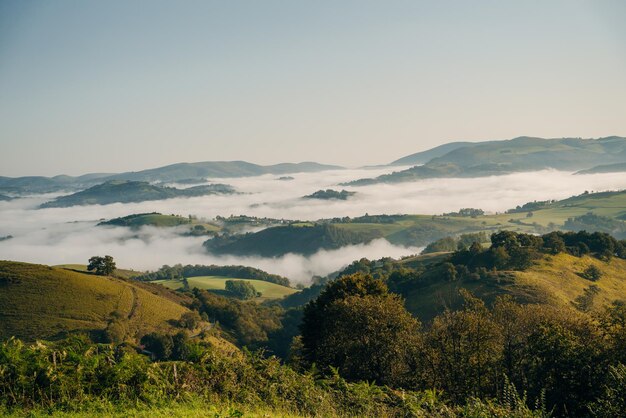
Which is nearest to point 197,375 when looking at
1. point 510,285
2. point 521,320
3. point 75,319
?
point 521,320

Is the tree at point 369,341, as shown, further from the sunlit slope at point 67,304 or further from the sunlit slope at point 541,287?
the sunlit slope at point 67,304

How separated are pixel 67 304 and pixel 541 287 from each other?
97629 mm

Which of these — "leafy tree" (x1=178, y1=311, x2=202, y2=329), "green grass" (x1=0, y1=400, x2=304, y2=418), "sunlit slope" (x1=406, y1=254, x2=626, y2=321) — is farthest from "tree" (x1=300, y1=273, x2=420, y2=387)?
"leafy tree" (x1=178, y1=311, x2=202, y2=329)

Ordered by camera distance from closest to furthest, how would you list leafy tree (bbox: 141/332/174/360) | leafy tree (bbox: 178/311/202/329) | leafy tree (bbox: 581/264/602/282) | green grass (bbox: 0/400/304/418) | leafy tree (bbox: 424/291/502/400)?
green grass (bbox: 0/400/304/418)
leafy tree (bbox: 424/291/502/400)
leafy tree (bbox: 141/332/174/360)
leafy tree (bbox: 581/264/602/282)
leafy tree (bbox: 178/311/202/329)

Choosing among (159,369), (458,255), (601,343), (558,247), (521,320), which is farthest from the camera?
(458,255)

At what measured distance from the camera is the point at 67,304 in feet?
349

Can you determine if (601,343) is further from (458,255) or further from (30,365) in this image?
(458,255)

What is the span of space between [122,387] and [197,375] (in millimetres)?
2930

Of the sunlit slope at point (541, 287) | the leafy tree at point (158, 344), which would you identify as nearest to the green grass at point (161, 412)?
the sunlit slope at point (541, 287)

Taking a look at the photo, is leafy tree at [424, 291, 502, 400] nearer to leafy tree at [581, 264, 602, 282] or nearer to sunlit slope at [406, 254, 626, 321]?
sunlit slope at [406, 254, 626, 321]

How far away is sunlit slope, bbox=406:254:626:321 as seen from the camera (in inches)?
3386

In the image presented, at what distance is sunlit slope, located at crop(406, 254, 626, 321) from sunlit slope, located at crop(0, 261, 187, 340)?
59600mm

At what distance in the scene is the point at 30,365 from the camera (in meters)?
16.7

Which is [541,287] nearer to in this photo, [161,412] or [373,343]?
[373,343]
